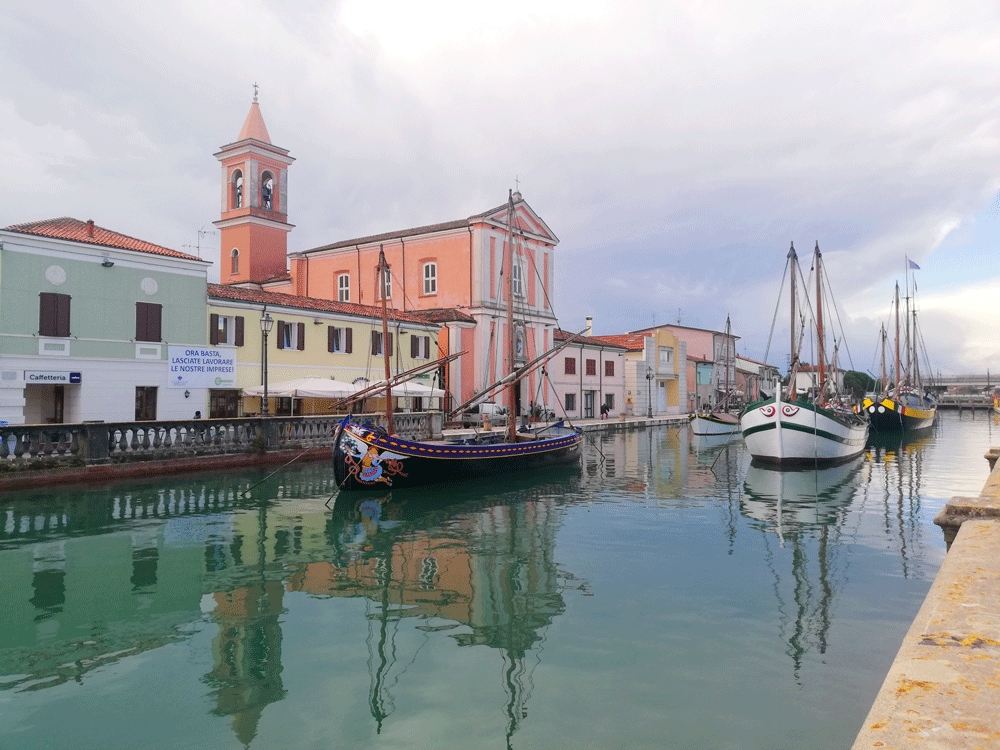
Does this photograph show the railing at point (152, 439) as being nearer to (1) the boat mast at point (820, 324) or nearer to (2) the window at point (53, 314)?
(2) the window at point (53, 314)

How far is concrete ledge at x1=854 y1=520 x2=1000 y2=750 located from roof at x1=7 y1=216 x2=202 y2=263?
28326mm

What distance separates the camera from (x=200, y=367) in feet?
96.1

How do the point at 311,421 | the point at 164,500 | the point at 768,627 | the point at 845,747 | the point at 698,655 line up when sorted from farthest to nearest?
the point at 311,421 < the point at 164,500 < the point at 768,627 < the point at 698,655 < the point at 845,747

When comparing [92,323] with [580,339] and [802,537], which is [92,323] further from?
[580,339]

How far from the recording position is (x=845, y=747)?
20.5 ft

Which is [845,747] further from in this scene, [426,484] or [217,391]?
[217,391]

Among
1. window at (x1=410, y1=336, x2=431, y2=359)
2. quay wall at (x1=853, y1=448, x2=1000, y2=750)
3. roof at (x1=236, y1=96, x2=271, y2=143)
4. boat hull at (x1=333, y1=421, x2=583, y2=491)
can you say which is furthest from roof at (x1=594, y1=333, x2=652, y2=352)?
quay wall at (x1=853, y1=448, x2=1000, y2=750)

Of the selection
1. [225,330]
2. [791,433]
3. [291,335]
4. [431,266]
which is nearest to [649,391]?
[431,266]

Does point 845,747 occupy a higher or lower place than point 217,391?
lower

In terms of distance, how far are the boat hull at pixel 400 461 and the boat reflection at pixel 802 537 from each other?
8325 mm

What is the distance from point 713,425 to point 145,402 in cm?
3446

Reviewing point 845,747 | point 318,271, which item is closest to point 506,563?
point 845,747

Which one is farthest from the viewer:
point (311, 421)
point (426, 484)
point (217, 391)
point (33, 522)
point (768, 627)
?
point (217, 391)

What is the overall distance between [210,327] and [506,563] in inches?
858
